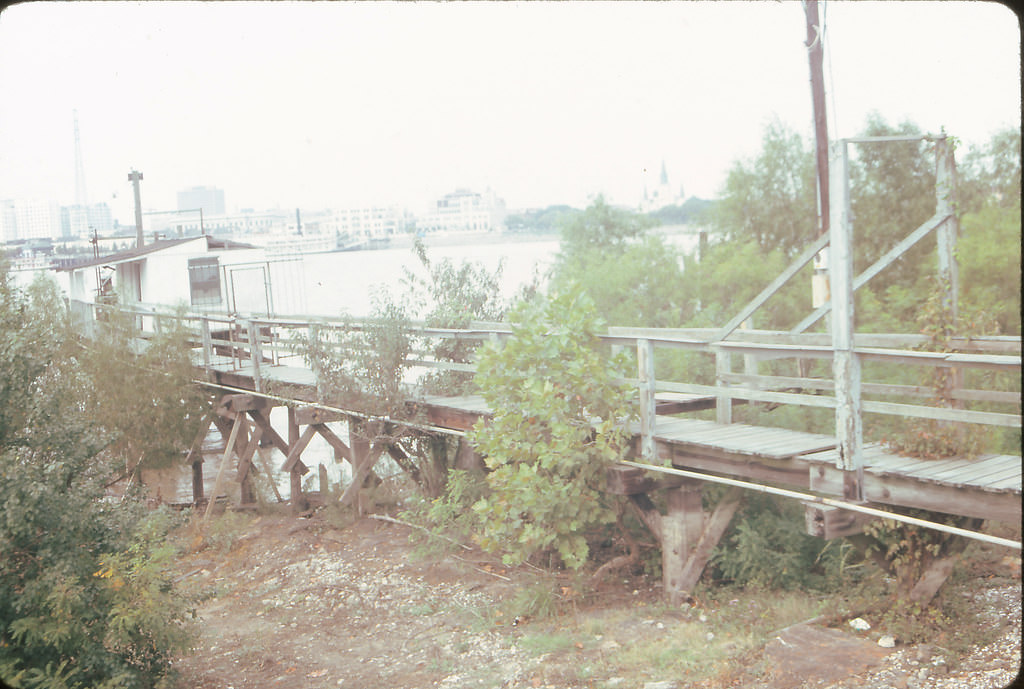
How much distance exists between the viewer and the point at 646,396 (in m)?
7.24

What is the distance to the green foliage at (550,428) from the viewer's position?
7371 millimetres

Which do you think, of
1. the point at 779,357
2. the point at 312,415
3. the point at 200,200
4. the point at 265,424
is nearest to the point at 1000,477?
the point at 779,357

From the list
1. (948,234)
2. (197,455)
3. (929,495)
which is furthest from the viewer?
(197,455)

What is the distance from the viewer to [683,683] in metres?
6.13

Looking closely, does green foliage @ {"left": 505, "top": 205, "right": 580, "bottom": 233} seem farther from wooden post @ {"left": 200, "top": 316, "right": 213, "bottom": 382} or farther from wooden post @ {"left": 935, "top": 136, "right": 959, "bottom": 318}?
wooden post @ {"left": 935, "top": 136, "right": 959, "bottom": 318}

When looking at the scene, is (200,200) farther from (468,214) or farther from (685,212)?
(685,212)

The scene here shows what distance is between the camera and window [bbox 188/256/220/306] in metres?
19.9

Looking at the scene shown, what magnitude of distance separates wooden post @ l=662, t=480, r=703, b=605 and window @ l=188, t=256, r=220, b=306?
1516 centimetres

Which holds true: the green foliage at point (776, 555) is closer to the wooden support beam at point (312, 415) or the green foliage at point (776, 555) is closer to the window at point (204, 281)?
the wooden support beam at point (312, 415)

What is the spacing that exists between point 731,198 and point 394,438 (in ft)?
42.3

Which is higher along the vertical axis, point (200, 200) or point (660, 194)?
point (200, 200)

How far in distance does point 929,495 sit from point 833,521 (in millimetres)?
717

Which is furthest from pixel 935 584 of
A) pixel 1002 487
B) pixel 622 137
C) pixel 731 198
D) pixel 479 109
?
pixel 479 109

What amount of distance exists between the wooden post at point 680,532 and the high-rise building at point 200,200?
17352 millimetres
